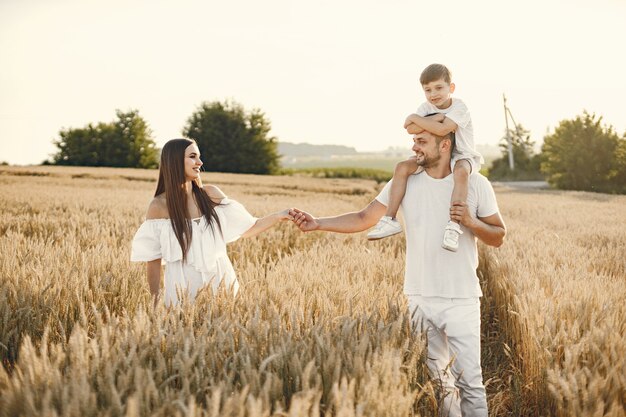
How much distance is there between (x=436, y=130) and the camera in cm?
312

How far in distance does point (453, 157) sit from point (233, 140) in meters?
52.4

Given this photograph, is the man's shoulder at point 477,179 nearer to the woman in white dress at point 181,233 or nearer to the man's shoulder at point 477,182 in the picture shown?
the man's shoulder at point 477,182

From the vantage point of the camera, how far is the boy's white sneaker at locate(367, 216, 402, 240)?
3.33 m

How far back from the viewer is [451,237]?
2.78 metres

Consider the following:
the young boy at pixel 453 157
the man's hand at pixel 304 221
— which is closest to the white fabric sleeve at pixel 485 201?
the young boy at pixel 453 157

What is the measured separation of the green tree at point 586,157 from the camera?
33.1 metres

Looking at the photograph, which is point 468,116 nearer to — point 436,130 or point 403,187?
point 436,130

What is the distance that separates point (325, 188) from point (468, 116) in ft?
69.4

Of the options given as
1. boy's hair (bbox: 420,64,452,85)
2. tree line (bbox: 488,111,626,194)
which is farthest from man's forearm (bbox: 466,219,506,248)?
tree line (bbox: 488,111,626,194)

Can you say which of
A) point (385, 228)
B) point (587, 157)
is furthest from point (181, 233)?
point (587, 157)

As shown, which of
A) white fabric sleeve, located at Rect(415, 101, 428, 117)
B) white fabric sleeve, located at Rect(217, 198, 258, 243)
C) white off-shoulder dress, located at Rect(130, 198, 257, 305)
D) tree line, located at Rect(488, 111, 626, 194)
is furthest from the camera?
tree line, located at Rect(488, 111, 626, 194)

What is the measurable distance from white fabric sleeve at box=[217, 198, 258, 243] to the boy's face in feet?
5.27

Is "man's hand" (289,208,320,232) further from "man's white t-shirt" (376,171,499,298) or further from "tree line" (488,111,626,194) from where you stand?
"tree line" (488,111,626,194)

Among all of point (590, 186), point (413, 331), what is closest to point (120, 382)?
point (413, 331)
